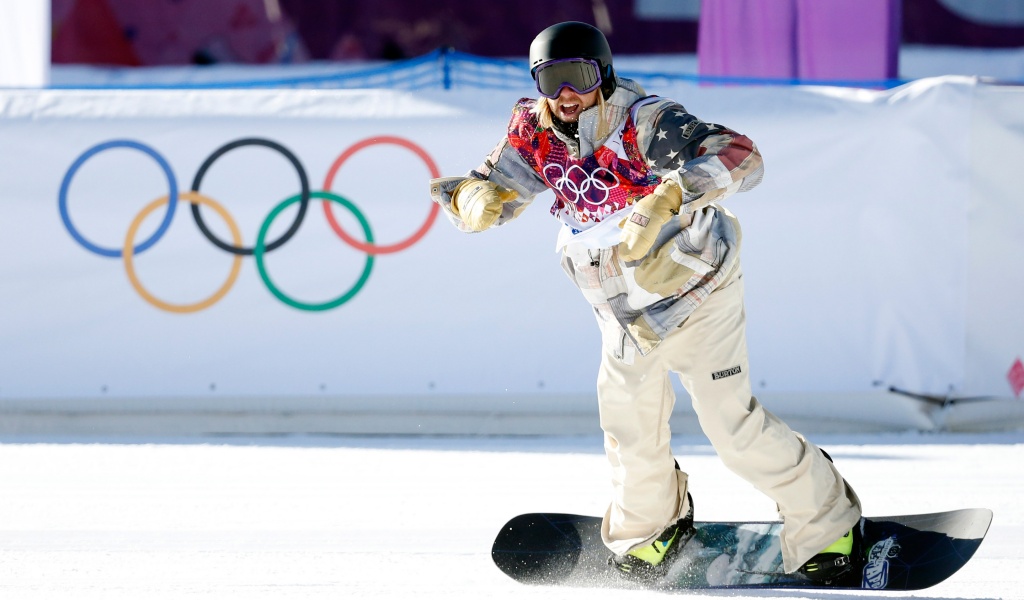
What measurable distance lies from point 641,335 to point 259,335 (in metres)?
3.34

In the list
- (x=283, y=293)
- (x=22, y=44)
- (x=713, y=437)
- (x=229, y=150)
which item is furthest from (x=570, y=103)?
(x=22, y=44)

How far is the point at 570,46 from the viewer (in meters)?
3.14

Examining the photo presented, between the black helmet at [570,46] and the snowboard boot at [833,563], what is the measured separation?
1.44 meters

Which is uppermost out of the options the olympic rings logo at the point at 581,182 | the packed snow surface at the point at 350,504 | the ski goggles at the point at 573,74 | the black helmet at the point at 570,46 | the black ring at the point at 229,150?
the black helmet at the point at 570,46

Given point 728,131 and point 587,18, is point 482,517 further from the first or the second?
point 587,18

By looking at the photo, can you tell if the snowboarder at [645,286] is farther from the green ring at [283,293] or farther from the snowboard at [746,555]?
the green ring at [283,293]

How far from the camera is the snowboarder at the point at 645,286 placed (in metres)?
3.19

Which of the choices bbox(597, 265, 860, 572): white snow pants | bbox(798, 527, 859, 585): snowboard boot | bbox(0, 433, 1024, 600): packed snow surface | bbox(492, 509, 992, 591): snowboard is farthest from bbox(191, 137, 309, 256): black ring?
bbox(798, 527, 859, 585): snowboard boot

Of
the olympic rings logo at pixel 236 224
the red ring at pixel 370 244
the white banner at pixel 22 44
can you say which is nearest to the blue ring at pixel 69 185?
the olympic rings logo at pixel 236 224

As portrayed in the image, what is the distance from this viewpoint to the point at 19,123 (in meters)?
6.32

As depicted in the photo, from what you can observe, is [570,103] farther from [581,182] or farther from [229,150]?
[229,150]

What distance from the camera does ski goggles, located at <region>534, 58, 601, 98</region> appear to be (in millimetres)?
3154

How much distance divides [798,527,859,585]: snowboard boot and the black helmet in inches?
56.7

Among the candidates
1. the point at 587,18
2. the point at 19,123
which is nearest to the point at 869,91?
the point at 19,123
